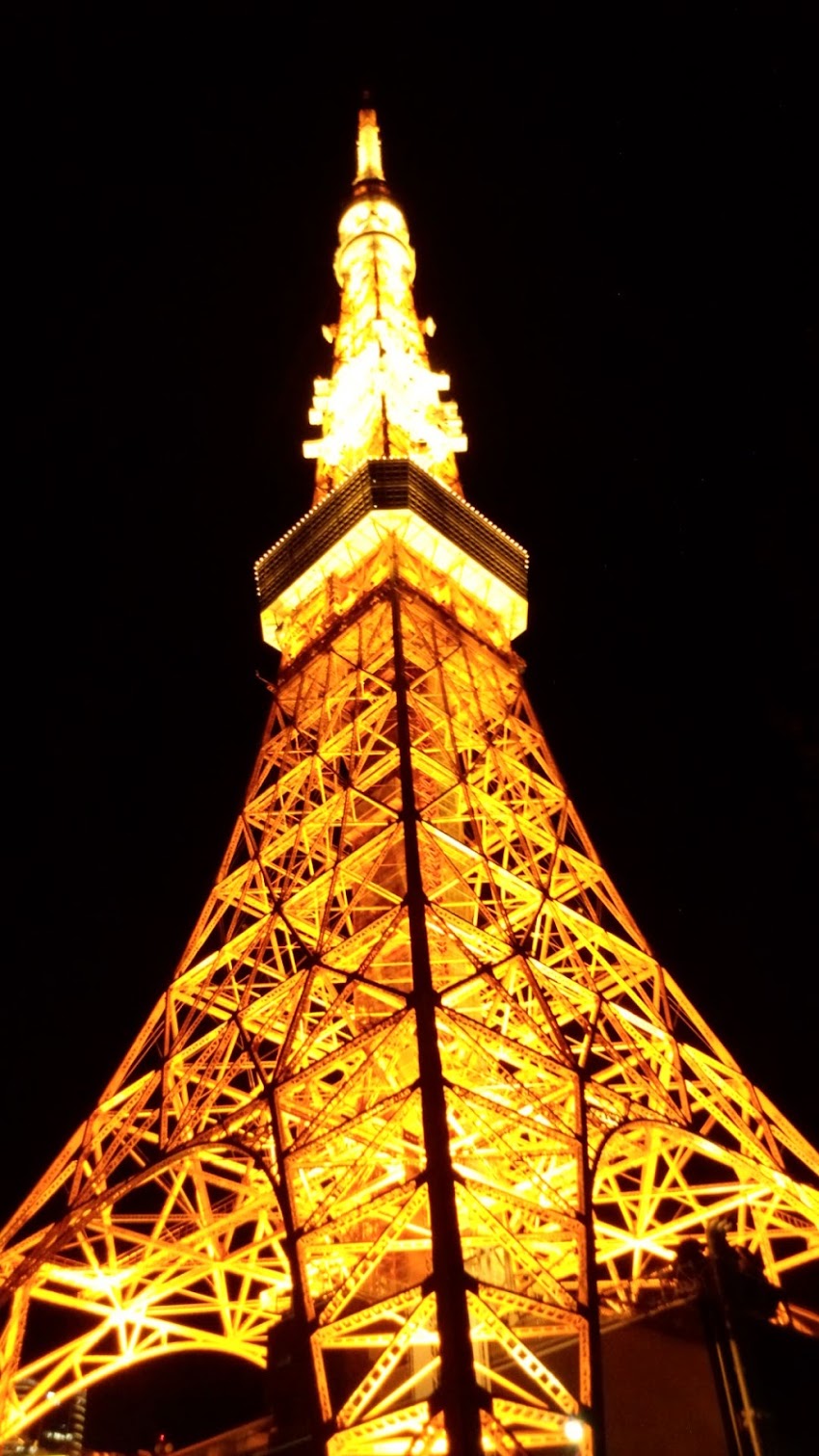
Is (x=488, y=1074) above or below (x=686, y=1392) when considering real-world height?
above

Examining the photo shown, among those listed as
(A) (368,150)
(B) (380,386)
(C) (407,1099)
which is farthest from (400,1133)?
(A) (368,150)

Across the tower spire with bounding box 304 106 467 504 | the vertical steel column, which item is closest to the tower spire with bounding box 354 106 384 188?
the tower spire with bounding box 304 106 467 504

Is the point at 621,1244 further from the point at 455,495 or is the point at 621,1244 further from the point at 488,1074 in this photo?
the point at 455,495

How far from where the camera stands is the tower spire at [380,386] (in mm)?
23250

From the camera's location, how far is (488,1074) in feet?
44.6

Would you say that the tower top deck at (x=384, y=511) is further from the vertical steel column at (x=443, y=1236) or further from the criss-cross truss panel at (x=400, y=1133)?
the vertical steel column at (x=443, y=1236)

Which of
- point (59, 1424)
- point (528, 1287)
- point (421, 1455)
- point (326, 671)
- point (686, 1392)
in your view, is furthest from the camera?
point (59, 1424)

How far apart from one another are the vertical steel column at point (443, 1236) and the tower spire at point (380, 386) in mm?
11921

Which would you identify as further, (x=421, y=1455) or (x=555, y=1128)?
(x=555, y=1128)

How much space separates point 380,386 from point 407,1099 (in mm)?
16174

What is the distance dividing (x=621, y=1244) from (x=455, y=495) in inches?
490

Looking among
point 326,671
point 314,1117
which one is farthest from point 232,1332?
point 326,671

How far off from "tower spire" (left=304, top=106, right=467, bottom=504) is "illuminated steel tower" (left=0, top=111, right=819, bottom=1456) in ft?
4.98

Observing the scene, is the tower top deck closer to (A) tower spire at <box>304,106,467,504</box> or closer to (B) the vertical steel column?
(A) tower spire at <box>304,106,467,504</box>
